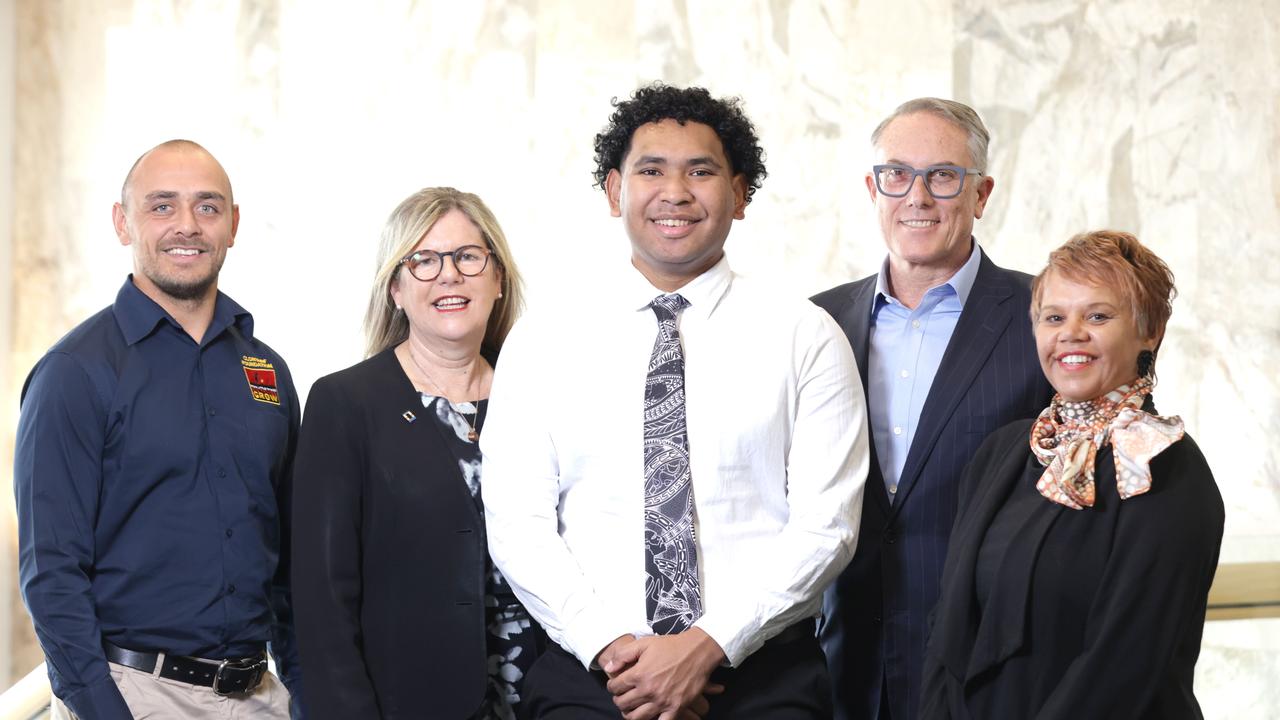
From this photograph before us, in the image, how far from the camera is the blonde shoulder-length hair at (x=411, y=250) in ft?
9.71

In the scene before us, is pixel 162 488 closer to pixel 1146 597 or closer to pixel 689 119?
pixel 689 119

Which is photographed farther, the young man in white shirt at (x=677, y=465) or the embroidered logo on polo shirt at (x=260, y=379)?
the embroidered logo on polo shirt at (x=260, y=379)

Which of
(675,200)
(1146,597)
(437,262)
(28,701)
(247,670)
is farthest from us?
(28,701)

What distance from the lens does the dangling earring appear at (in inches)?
90.7

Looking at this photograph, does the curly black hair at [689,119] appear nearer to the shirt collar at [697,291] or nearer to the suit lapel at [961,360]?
the shirt collar at [697,291]

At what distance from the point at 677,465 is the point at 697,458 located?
0.15ft

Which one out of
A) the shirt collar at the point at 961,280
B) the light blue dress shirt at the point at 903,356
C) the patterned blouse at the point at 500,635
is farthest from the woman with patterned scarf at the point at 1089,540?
the patterned blouse at the point at 500,635

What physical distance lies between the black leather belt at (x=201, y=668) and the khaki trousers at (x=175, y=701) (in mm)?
12

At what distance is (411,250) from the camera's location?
295 cm

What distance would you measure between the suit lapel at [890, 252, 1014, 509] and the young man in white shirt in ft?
0.80

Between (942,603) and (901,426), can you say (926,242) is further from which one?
(942,603)

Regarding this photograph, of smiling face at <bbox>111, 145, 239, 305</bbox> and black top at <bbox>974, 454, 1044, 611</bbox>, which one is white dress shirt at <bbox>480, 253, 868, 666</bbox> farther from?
smiling face at <bbox>111, 145, 239, 305</bbox>

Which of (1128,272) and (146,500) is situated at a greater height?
(1128,272)

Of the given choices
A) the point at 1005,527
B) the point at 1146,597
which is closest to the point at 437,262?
the point at 1005,527
